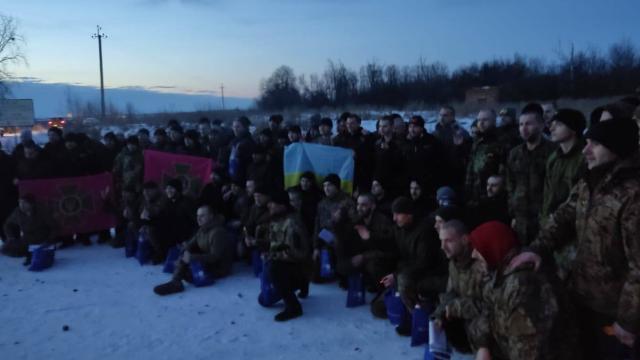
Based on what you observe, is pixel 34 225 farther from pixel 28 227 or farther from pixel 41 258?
pixel 41 258

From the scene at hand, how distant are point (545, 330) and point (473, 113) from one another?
90.7 ft

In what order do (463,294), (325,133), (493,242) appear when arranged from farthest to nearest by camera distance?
(325,133)
(463,294)
(493,242)

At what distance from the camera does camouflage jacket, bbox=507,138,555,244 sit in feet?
15.5

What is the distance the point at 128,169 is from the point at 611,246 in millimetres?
8008

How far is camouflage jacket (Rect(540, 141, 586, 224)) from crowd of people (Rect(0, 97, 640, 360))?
0.01 m

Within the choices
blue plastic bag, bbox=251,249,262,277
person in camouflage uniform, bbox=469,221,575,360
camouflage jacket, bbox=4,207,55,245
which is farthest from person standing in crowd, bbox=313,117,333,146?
person in camouflage uniform, bbox=469,221,575,360

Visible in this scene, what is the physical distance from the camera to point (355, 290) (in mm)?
5918

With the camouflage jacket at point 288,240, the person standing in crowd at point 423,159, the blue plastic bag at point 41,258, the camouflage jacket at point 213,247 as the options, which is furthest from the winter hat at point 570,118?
the blue plastic bag at point 41,258

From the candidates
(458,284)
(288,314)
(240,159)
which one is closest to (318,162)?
(240,159)

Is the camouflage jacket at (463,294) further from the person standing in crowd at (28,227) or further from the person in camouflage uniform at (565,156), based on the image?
the person standing in crowd at (28,227)

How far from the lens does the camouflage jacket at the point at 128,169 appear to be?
29.9ft

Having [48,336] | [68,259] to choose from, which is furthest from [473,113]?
[48,336]

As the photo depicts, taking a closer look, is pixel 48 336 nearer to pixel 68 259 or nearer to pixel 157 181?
pixel 68 259

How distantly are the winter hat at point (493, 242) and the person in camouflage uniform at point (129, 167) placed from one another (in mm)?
7042
